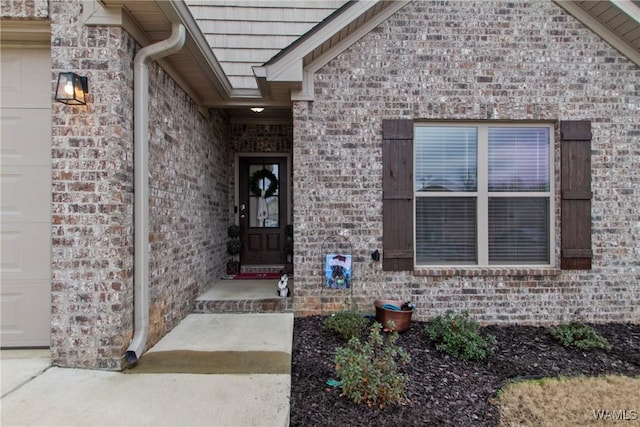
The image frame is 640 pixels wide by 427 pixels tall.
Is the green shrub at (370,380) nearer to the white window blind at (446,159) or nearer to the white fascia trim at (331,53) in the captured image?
the white window blind at (446,159)

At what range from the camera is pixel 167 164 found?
142 inches

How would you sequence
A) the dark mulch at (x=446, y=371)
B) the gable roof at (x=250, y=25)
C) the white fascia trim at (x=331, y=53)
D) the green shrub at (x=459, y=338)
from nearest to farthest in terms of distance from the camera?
the dark mulch at (x=446, y=371) → the green shrub at (x=459, y=338) → the white fascia trim at (x=331, y=53) → the gable roof at (x=250, y=25)

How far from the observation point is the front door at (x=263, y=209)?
6.31 m

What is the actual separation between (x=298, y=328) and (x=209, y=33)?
487cm

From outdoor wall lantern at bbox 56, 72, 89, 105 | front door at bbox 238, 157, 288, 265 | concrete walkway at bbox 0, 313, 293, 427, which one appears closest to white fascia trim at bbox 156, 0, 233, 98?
outdoor wall lantern at bbox 56, 72, 89, 105

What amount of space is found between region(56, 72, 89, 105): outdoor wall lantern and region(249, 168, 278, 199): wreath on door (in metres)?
3.75

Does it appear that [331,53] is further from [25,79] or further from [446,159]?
[25,79]

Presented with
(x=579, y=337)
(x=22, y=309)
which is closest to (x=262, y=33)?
(x=22, y=309)

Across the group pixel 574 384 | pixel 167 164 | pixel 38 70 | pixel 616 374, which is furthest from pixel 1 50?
pixel 616 374

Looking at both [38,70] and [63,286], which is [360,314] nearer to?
[63,286]

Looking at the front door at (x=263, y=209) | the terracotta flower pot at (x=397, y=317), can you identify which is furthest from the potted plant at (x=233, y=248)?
the terracotta flower pot at (x=397, y=317)

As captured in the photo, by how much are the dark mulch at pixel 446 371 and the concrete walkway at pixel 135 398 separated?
0.26 metres

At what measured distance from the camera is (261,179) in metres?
6.38

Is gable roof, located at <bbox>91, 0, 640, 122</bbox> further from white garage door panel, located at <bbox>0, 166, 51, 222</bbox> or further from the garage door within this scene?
white garage door panel, located at <bbox>0, 166, 51, 222</bbox>
